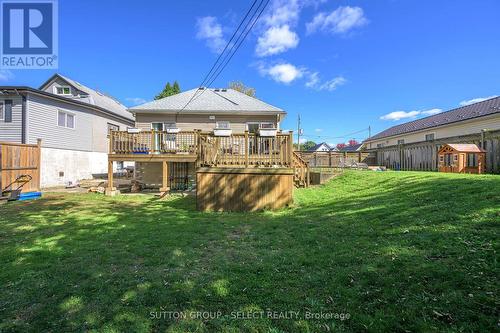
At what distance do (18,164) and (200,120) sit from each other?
8218 millimetres

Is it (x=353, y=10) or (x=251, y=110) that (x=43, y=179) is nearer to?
(x=251, y=110)

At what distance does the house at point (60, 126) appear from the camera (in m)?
14.3

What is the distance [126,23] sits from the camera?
14648mm

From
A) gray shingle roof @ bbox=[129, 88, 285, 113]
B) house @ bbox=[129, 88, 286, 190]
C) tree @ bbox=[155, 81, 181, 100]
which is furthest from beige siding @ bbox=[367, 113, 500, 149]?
tree @ bbox=[155, 81, 181, 100]

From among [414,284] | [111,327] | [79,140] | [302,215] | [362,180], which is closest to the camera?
[111,327]

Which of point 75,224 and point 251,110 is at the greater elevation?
point 251,110

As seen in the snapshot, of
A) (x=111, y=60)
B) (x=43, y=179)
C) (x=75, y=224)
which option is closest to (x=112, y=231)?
(x=75, y=224)

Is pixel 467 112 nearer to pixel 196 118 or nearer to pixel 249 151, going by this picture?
pixel 249 151

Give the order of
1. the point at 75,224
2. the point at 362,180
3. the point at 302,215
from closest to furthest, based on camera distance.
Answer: the point at 75,224 < the point at 302,215 < the point at 362,180

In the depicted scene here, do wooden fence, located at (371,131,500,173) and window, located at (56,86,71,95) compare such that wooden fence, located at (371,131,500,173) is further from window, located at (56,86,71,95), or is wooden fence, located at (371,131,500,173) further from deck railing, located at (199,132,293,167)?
window, located at (56,86,71,95)

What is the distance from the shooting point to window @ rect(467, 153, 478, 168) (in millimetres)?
10203

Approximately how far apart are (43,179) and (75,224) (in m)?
11.2

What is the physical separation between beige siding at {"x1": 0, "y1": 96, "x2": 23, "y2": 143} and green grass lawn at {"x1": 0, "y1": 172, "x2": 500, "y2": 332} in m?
11.5

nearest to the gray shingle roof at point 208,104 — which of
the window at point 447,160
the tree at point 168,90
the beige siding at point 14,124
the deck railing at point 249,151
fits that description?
the beige siding at point 14,124
